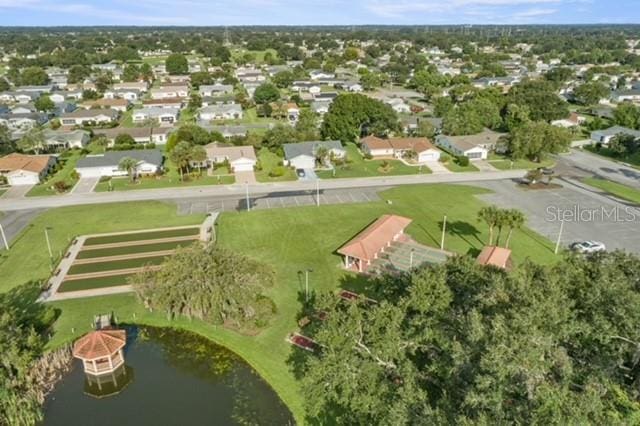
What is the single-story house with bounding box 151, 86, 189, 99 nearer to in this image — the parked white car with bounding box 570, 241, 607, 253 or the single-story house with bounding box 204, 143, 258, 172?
the single-story house with bounding box 204, 143, 258, 172

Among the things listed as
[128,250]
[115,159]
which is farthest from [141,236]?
[115,159]

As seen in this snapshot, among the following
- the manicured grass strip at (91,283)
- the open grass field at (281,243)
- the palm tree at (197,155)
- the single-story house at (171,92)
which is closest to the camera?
the open grass field at (281,243)

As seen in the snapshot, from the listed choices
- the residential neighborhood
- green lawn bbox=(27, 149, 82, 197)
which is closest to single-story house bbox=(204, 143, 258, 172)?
the residential neighborhood

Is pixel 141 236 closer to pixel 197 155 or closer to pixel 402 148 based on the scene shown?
pixel 197 155

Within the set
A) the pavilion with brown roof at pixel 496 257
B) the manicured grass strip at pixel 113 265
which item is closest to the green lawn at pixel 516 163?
the pavilion with brown roof at pixel 496 257

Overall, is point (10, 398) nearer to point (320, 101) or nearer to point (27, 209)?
point (27, 209)

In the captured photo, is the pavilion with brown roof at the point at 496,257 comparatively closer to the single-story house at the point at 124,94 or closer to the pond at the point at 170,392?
the pond at the point at 170,392

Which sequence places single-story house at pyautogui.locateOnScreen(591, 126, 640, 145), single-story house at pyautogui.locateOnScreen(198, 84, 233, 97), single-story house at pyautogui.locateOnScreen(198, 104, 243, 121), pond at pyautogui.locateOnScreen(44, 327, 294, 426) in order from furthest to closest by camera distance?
single-story house at pyautogui.locateOnScreen(198, 84, 233, 97)
single-story house at pyautogui.locateOnScreen(198, 104, 243, 121)
single-story house at pyautogui.locateOnScreen(591, 126, 640, 145)
pond at pyautogui.locateOnScreen(44, 327, 294, 426)
